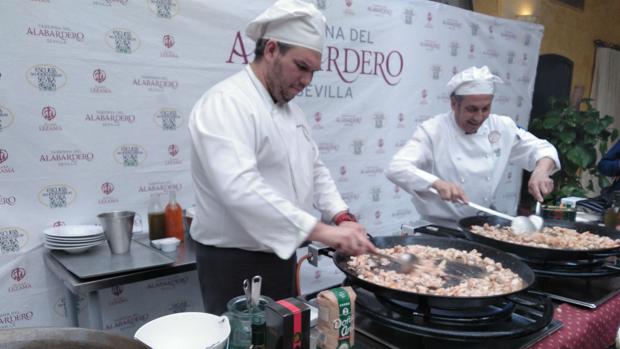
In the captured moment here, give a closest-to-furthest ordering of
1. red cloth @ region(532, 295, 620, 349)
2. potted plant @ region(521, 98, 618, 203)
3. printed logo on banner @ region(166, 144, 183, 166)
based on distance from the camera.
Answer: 1. red cloth @ region(532, 295, 620, 349)
2. printed logo on banner @ region(166, 144, 183, 166)
3. potted plant @ region(521, 98, 618, 203)

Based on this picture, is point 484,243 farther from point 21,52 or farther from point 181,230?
point 21,52

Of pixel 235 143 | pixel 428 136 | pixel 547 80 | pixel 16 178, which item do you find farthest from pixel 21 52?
pixel 547 80

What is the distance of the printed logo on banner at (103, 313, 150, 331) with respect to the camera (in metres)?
2.60

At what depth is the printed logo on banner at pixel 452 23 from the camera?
13.1 feet

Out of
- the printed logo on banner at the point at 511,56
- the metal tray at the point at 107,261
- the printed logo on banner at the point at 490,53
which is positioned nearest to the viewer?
the metal tray at the point at 107,261

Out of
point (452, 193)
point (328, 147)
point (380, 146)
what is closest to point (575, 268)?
point (452, 193)

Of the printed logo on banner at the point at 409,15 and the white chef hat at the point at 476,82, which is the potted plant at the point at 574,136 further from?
the white chef hat at the point at 476,82

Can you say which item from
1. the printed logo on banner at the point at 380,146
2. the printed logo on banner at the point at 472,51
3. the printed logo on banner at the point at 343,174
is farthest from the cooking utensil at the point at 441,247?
the printed logo on banner at the point at 472,51

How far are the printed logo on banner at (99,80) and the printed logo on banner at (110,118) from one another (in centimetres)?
11

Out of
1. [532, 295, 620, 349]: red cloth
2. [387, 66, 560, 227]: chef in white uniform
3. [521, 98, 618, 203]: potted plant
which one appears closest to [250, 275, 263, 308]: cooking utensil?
[532, 295, 620, 349]: red cloth

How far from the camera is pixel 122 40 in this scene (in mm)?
2375

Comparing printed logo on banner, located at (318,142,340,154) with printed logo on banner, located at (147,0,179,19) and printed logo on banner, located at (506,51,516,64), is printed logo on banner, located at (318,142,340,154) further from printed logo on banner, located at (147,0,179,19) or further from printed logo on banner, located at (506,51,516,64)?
printed logo on banner, located at (506,51,516,64)

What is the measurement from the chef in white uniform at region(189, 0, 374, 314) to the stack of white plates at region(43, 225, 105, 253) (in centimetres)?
74

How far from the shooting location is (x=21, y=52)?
6.87 feet
